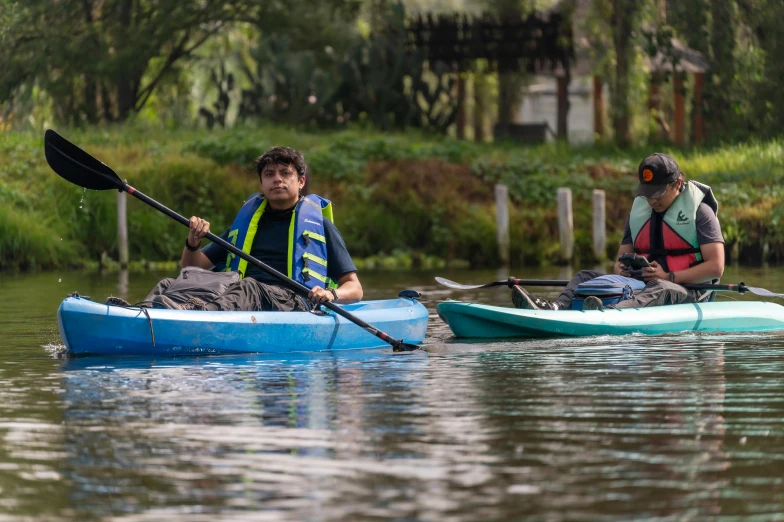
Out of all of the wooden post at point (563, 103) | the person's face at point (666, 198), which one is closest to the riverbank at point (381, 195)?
the wooden post at point (563, 103)

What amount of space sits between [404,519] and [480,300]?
9.95m

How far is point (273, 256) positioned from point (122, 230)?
1190cm

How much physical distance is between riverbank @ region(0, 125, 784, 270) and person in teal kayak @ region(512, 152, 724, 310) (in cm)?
1088

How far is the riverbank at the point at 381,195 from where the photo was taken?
815 inches

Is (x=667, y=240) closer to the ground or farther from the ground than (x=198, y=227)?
closer to the ground

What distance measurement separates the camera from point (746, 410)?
6.45 meters

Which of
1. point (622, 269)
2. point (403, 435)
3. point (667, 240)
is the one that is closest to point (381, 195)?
point (622, 269)

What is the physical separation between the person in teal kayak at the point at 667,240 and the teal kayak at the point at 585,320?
0.11m

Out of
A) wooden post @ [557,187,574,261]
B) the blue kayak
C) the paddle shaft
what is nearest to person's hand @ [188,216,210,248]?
the paddle shaft

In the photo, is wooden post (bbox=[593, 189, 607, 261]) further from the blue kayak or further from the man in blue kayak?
the man in blue kayak

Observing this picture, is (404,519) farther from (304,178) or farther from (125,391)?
(304,178)

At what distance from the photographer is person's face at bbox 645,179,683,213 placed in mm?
9562

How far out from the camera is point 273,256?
351 inches

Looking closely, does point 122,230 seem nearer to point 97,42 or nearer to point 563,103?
point 97,42
